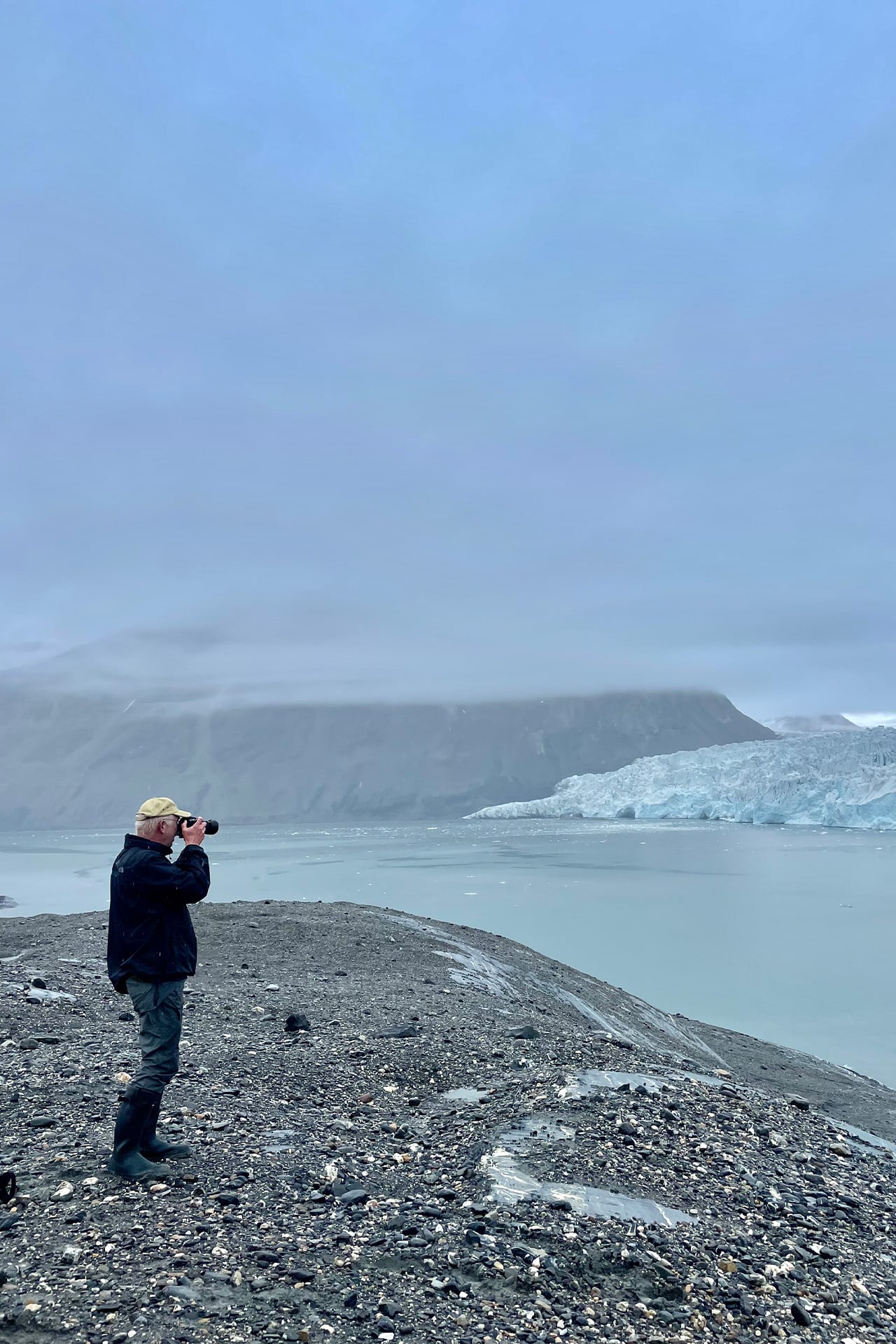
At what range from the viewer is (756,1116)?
5980mm

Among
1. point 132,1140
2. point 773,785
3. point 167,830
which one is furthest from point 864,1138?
point 773,785

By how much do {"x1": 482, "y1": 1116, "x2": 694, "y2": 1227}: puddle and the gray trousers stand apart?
179 cm

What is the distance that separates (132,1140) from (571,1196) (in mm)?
2221

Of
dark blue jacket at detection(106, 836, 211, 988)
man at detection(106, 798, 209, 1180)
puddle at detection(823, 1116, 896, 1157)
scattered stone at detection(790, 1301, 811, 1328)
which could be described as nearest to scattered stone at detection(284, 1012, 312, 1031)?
man at detection(106, 798, 209, 1180)

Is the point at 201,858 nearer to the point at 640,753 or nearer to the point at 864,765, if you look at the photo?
the point at 864,765

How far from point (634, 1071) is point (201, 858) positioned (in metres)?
4.13

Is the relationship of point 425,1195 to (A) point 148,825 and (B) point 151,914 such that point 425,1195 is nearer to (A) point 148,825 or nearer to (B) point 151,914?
(B) point 151,914

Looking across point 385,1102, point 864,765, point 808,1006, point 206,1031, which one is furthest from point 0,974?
point 864,765

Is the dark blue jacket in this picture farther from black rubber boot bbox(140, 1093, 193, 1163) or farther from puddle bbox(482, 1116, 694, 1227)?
puddle bbox(482, 1116, 694, 1227)

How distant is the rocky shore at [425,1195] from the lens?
3438mm

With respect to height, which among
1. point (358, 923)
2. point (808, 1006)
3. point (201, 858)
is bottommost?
point (808, 1006)

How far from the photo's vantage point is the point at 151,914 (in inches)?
170

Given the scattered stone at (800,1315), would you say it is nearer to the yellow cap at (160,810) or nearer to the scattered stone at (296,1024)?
the yellow cap at (160,810)

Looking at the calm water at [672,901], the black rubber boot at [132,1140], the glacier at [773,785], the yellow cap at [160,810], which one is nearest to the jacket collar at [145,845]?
the yellow cap at [160,810]
